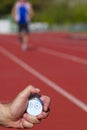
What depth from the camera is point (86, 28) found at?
42.7 metres

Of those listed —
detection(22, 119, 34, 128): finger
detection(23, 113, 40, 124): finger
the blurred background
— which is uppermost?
detection(23, 113, 40, 124): finger

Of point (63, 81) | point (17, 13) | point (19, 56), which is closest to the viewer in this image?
point (63, 81)

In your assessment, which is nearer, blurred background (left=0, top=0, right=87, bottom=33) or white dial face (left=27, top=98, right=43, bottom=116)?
white dial face (left=27, top=98, right=43, bottom=116)

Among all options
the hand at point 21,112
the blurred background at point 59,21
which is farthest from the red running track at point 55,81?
the blurred background at point 59,21

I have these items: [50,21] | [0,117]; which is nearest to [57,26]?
[50,21]

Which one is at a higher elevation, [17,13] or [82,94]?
[82,94]

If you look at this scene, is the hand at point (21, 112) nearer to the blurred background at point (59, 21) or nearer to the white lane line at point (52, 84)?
the white lane line at point (52, 84)

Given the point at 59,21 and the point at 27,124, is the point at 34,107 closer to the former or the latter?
the point at 27,124

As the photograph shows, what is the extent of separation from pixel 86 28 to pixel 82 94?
34.5 metres

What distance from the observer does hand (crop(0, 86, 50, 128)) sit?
3.30m

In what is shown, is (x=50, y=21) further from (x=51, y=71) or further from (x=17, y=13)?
(x=51, y=71)

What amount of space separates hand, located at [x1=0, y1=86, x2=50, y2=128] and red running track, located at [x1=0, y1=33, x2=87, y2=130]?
286cm

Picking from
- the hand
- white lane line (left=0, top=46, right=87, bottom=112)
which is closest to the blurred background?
white lane line (left=0, top=46, right=87, bottom=112)

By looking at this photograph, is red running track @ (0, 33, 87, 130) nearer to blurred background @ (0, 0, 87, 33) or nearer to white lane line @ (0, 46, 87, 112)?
white lane line @ (0, 46, 87, 112)
